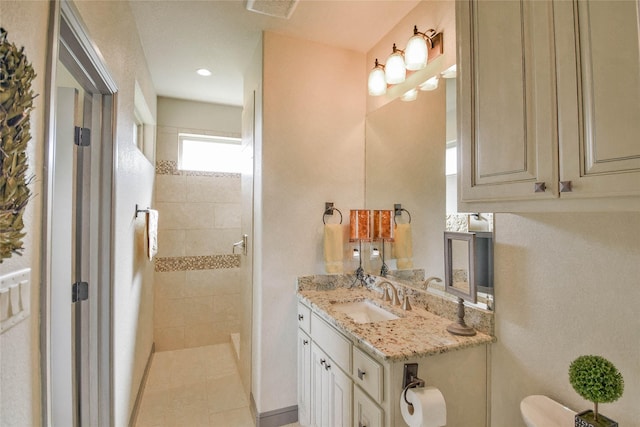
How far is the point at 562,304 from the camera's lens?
114 cm

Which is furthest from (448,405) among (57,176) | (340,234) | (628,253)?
(57,176)

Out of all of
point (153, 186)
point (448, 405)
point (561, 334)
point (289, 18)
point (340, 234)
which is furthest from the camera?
point (153, 186)

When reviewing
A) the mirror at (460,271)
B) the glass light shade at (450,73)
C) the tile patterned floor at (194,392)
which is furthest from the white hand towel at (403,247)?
the tile patterned floor at (194,392)

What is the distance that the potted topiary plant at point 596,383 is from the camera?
2.79 ft

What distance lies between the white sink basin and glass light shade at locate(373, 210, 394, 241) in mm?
458

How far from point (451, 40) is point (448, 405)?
173cm

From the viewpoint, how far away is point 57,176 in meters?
1.44

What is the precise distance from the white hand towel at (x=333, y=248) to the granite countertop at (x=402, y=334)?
33 centimetres

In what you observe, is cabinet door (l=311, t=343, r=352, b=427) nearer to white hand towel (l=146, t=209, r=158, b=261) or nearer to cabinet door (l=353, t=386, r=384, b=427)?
cabinet door (l=353, t=386, r=384, b=427)

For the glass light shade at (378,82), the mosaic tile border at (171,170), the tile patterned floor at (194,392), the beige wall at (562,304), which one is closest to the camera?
the beige wall at (562,304)

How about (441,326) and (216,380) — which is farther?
(216,380)

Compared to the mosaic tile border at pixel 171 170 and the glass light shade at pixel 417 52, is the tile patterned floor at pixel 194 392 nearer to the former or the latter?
the mosaic tile border at pixel 171 170

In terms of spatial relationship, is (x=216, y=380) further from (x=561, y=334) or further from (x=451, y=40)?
(x=451, y=40)

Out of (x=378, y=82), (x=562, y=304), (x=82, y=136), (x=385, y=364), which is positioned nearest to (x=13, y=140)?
(x=82, y=136)
